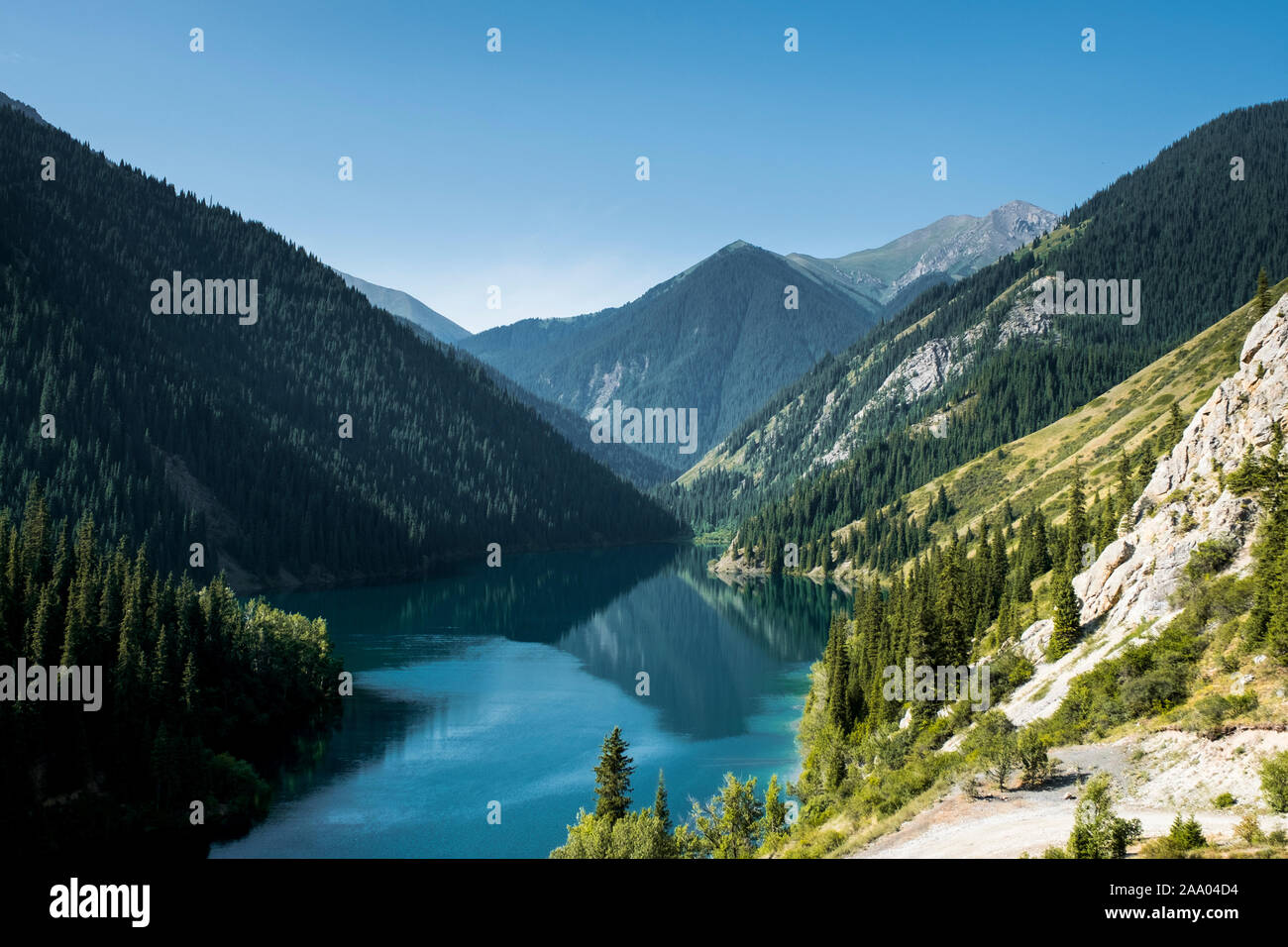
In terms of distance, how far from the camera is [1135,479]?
89438 millimetres

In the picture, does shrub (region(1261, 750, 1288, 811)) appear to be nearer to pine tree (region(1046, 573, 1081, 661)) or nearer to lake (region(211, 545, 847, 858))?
pine tree (region(1046, 573, 1081, 661))

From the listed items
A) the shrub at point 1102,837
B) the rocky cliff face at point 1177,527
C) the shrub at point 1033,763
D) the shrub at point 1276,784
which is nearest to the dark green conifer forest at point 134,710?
the shrub at point 1033,763

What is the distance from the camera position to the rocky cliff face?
4597 centimetres

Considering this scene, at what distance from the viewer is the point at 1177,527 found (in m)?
49.6

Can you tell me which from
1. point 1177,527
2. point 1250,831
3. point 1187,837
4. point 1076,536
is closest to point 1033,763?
point 1250,831

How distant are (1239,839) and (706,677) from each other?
306 ft

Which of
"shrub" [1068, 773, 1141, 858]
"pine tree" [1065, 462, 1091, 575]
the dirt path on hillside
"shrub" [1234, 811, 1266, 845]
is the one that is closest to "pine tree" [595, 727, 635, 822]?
the dirt path on hillside

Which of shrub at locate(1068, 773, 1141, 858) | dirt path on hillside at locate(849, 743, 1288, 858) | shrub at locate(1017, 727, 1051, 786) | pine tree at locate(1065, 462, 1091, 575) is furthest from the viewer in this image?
pine tree at locate(1065, 462, 1091, 575)

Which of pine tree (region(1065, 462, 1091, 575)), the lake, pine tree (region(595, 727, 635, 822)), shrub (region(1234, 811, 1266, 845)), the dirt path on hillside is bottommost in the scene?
the lake

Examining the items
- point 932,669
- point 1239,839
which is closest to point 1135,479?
point 932,669

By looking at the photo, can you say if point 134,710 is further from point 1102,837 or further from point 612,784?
point 1102,837

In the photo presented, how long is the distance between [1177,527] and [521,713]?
66000mm

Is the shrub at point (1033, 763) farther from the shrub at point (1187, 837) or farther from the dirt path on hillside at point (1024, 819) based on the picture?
the shrub at point (1187, 837)

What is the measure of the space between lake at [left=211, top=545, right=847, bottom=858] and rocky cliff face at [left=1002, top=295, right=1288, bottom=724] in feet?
89.3
